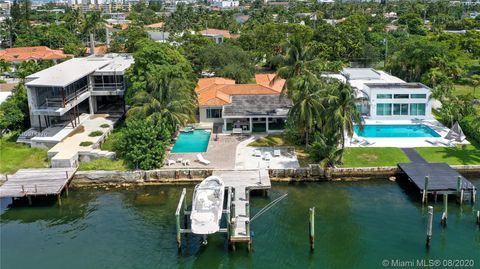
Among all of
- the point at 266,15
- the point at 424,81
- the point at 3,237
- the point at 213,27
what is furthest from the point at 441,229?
the point at 213,27

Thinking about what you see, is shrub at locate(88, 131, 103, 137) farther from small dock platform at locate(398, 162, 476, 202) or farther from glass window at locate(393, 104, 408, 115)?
glass window at locate(393, 104, 408, 115)

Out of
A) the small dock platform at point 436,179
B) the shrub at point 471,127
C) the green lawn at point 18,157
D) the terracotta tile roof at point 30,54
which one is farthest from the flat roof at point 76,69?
the shrub at point 471,127

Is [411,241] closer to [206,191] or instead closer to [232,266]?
[232,266]

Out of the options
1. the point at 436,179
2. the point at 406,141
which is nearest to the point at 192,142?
the point at 406,141

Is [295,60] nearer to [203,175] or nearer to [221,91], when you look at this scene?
[221,91]

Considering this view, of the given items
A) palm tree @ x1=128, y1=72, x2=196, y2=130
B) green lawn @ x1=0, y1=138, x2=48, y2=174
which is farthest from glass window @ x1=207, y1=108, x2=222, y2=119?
green lawn @ x1=0, y1=138, x2=48, y2=174
